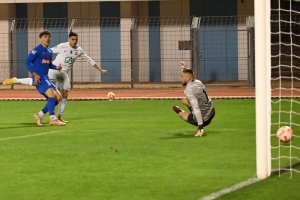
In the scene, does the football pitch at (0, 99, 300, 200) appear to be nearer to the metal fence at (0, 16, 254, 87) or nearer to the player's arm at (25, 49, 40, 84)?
the player's arm at (25, 49, 40, 84)

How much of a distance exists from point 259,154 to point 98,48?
83.1 feet

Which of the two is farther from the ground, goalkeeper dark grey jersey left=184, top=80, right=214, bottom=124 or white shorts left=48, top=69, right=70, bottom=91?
white shorts left=48, top=69, right=70, bottom=91

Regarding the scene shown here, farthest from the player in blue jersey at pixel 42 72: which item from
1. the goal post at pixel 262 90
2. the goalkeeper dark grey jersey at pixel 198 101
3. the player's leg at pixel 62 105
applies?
the goal post at pixel 262 90

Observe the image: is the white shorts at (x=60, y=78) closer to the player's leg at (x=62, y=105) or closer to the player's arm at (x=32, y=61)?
the player's leg at (x=62, y=105)

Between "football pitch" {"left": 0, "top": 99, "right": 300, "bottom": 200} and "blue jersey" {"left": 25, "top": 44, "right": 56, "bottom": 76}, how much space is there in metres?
1.16

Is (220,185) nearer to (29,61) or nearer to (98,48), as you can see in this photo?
(29,61)

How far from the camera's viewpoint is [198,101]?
13797 millimetres

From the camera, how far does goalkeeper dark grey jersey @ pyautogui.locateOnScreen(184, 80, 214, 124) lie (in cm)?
1349

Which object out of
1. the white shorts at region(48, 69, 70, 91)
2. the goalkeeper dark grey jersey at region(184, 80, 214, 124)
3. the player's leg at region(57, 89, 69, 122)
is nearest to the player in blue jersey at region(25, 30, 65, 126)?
the player's leg at region(57, 89, 69, 122)

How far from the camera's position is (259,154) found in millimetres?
9094

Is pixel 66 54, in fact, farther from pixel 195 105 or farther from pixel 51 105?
pixel 195 105

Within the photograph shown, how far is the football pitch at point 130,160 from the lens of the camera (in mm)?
8492

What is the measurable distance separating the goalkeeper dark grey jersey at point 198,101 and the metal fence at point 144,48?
1861cm

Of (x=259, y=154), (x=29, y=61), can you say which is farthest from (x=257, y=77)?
(x=29, y=61)
